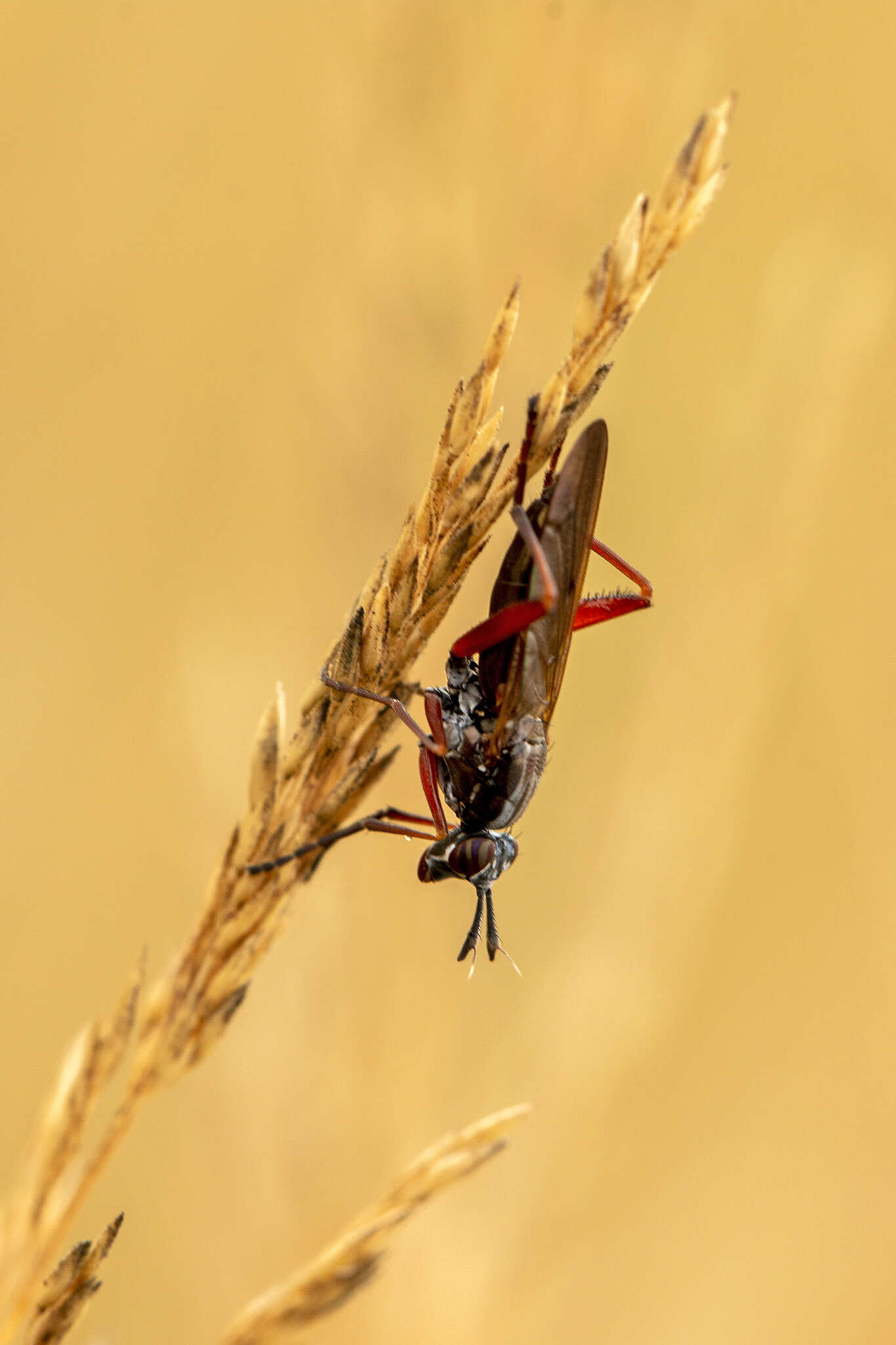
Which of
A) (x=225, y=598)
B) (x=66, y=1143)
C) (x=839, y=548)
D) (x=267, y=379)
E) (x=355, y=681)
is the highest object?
(x=267, y=379)

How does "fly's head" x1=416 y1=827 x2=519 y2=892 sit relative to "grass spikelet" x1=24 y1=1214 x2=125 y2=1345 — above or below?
above

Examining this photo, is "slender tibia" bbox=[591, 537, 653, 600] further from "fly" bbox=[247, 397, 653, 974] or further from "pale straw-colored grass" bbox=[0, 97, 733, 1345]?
"pale straw-colored grass" bbox=[0, 97, 733, 1345]

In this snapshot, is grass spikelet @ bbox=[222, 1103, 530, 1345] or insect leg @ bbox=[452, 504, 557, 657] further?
insect leg @ bbox=[452, 504, 557, 657]

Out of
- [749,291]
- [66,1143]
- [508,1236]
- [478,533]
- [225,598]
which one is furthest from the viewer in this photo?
[225,598]

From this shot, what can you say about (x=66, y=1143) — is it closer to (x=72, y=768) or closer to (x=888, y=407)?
(x=72, y=768)

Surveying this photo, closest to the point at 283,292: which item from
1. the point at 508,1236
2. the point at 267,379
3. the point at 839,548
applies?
the point at 267,379

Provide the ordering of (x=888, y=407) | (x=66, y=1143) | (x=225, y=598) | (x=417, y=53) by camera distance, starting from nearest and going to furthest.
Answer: (x=66, y=1143) → (x=417, y=53) → (x=225, y=598) → (x=888, y=407)

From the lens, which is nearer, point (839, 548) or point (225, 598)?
point (225, 598)

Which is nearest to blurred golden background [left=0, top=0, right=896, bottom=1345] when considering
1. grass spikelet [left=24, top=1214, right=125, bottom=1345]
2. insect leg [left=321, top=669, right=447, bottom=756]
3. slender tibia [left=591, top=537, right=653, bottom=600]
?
slender tibia [left=591, top=537, right=653, bottom=600]
